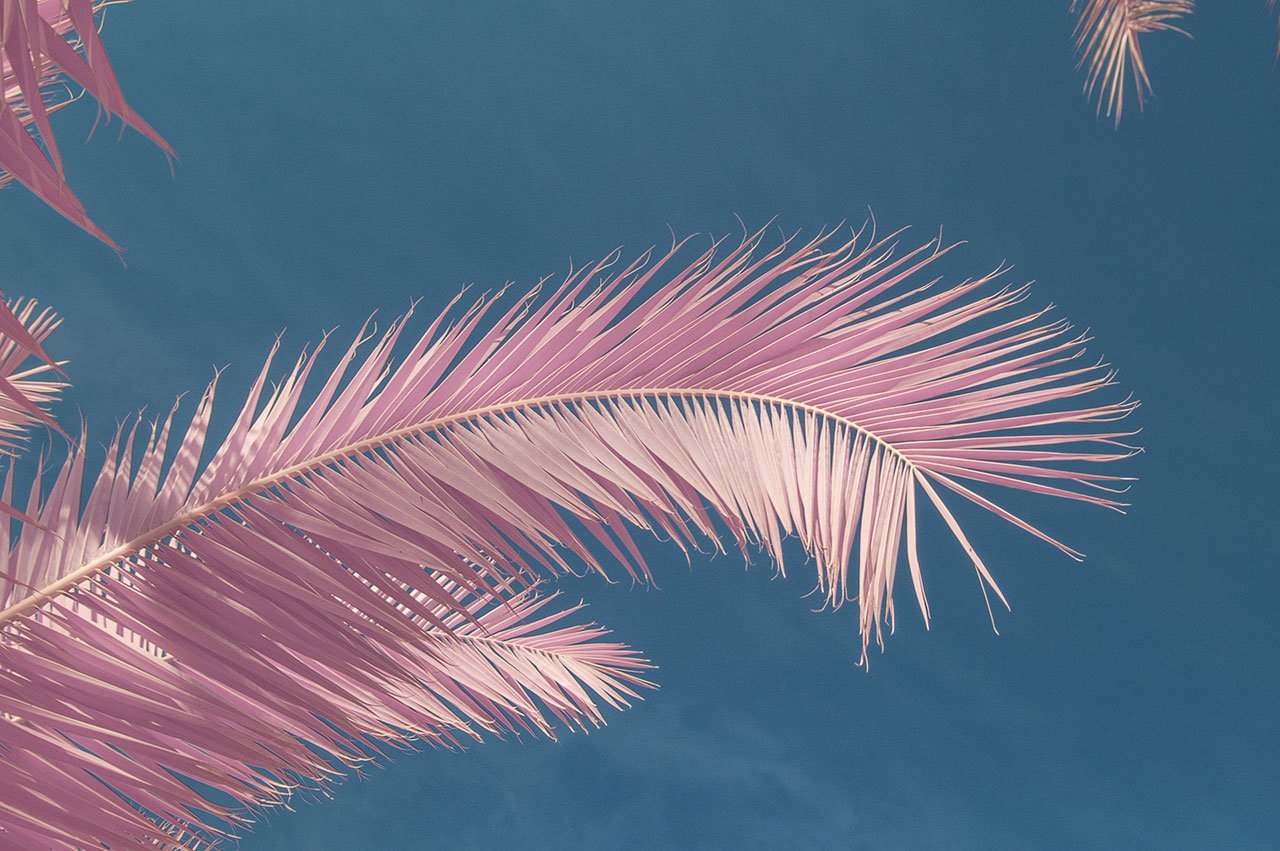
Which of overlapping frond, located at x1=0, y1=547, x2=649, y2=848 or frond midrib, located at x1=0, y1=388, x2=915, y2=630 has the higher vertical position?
frond midrib, located at x1=0, y1=388, x2=915, y2=630

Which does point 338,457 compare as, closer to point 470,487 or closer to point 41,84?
point 470,487

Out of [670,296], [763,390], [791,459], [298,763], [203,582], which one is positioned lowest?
[298,763]

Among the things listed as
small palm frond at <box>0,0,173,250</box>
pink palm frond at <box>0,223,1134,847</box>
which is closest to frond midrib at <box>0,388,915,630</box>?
pink palm frond at <box>0,223,1134,847</box>

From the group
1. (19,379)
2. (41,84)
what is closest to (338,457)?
(41,84)

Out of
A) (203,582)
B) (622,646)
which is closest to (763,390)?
(203,582)

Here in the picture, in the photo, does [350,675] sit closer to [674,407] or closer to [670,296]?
[674,407]

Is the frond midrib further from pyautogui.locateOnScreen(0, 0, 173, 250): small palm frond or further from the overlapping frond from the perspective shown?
pyautogui.locateOnScreen(0, 0, 173, 250): small palm frond

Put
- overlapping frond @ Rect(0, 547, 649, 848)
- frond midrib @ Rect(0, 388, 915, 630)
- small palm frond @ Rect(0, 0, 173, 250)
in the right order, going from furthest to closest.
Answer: frond midrib @ Rect(0, 388, 915, 630)
overlapping frond @ Rect(0, 547, 649, 848)
small palm frond @ Rect(0, 0, 173, 250)
